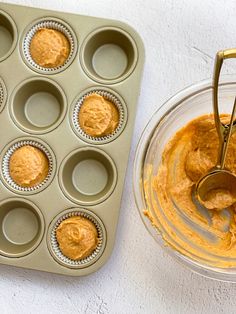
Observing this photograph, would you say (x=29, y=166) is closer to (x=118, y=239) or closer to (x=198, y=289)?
(x=118, y=239)

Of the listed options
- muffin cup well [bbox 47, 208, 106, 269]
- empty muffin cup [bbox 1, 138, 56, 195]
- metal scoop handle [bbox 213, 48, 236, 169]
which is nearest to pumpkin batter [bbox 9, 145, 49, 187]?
empty muffin cup [bbox 1, 138, 56, 195]

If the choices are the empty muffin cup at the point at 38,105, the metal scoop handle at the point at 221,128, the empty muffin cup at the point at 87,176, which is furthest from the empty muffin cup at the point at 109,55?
the metal scoop handle at the point at 221,128

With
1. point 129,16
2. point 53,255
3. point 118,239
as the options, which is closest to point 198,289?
point 118,239

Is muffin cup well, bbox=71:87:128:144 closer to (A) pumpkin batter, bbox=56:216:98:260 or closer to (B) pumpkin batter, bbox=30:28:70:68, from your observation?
(B) pumpkin batter, bbox=30:28:70:68

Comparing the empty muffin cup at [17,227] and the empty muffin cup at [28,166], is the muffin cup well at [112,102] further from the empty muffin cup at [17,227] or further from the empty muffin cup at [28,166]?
the empty muffin cup at [17,227]

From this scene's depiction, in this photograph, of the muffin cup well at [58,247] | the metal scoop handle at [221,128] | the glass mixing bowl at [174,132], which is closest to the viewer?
the metal scoop handle at [221,128]

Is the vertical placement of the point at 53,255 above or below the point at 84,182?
below
